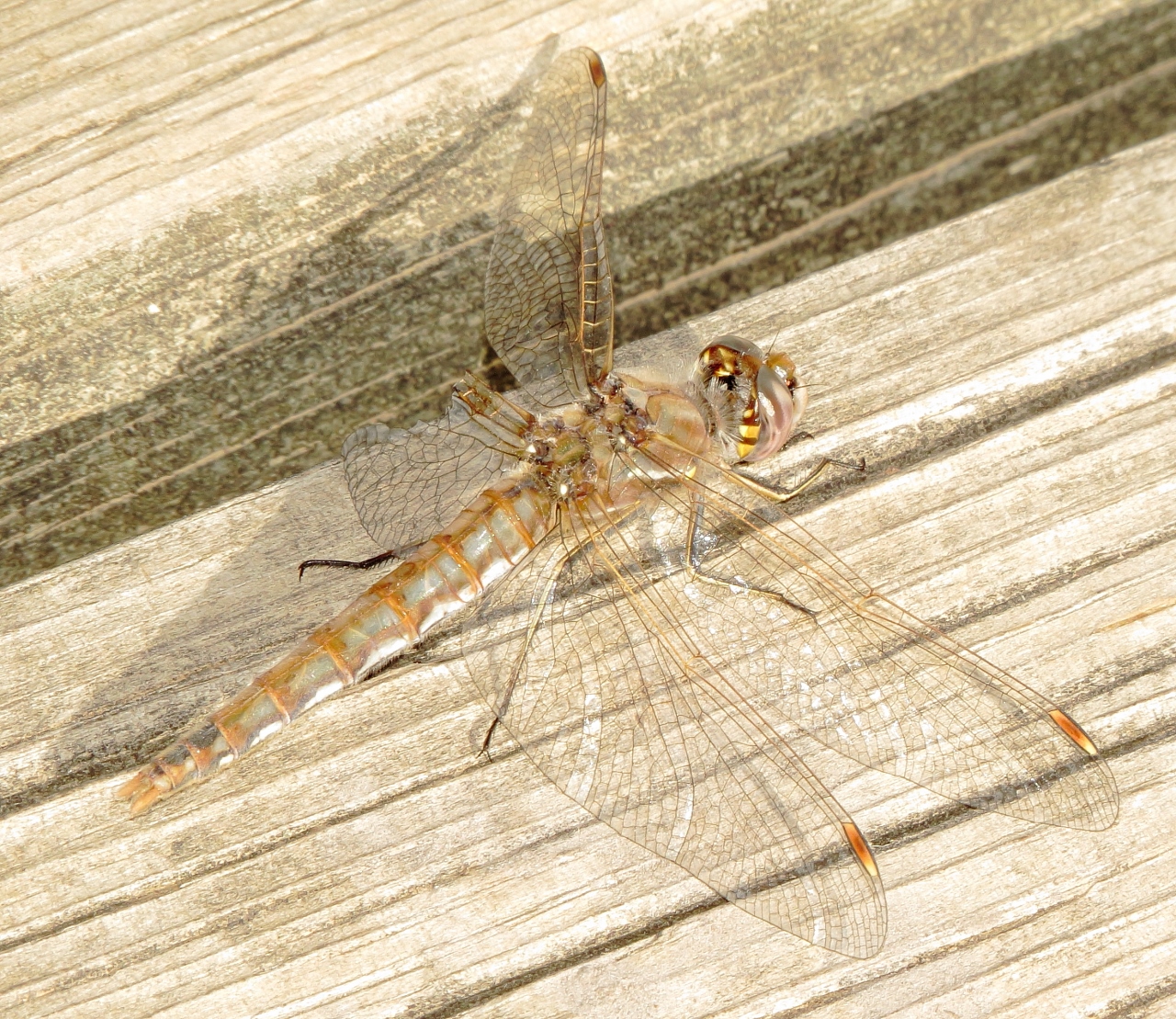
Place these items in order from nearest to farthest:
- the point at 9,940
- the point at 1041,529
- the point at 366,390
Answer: the point at 9,940
the point at 1041,529
the point at 366,390

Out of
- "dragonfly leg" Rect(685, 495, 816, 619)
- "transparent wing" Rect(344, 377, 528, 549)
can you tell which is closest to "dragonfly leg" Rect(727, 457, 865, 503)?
"dragonfly leg" Rect(685, 495, 816, 619)

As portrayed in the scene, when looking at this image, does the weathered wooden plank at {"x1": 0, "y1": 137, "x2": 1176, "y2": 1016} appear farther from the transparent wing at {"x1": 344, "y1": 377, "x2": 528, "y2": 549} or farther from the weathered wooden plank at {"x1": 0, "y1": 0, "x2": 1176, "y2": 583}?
the weathered wooden plank at {"x1": 0, "y1": 0, "x2": 1176, "y2": 583}

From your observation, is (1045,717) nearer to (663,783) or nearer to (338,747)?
(663,783)

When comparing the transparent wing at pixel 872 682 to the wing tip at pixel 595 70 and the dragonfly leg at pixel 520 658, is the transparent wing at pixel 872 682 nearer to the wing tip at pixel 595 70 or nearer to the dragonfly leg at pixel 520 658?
the dragonfly leg at pixel 520 658

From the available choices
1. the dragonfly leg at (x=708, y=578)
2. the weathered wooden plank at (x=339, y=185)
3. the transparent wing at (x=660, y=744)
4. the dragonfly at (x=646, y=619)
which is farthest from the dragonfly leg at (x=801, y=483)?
the weathered wooden plank at (x=339, y=185)

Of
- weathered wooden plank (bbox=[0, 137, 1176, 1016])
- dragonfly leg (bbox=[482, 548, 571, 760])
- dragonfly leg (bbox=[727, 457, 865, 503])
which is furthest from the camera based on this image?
dragonfly leg (bbox=[727, 457, 865, 503])

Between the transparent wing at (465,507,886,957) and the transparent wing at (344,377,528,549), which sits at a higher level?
the transparent wing at (344,377,528,549)

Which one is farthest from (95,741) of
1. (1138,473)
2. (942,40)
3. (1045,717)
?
(942,40)
